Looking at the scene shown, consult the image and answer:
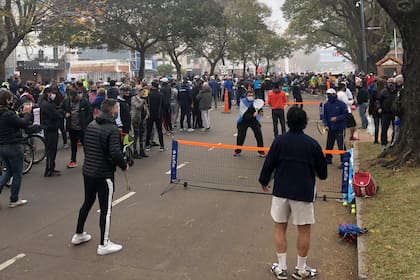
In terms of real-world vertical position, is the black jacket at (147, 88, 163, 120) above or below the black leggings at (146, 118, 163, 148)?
above

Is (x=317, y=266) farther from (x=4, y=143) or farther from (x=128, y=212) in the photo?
(x=4, y=143)

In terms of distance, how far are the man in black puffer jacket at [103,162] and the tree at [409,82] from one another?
577cm

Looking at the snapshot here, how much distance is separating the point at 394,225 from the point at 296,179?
83.2 inches

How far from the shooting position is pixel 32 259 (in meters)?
Answer: 5.50

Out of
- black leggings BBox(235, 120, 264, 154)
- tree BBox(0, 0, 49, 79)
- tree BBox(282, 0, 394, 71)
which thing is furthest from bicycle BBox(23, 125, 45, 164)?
tree BBox(282, 0, 394, 71)

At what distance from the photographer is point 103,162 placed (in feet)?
18.4

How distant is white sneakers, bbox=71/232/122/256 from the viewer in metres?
5.62

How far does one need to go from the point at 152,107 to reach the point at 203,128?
4871 millimetres

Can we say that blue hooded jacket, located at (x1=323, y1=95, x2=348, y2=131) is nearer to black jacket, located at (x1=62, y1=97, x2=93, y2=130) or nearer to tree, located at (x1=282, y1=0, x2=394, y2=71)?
black jacket, located at (x1=62, y1=97, x2=93, y2=130)

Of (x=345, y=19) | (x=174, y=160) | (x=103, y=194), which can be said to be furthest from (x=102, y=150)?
(x=345, y=19)

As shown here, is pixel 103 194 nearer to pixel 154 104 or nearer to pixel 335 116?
pixel 335 116

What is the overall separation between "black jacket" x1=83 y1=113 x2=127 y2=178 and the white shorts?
1.93 m

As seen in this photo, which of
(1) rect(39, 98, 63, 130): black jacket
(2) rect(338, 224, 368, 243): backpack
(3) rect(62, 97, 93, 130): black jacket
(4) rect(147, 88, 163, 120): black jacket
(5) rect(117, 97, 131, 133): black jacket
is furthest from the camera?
(4) rect(147, 88, 163, 120): black jacket

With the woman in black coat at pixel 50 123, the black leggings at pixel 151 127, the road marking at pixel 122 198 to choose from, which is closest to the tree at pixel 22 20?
the black leggings at pixel 151 127
